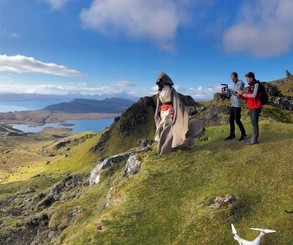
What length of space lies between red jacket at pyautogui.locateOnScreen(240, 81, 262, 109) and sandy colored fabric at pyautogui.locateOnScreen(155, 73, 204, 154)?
167 inches

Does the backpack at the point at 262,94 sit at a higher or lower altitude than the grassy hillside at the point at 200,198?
higher

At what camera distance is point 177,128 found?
2752 cm

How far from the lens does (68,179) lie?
6962 centimetres

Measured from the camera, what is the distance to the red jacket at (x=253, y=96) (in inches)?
987

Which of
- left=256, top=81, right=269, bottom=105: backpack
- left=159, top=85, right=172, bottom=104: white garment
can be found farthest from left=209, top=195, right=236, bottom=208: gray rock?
left=159, top=85, right=172, bottom=104: white garment

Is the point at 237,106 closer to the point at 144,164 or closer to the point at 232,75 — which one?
the point at 232,75

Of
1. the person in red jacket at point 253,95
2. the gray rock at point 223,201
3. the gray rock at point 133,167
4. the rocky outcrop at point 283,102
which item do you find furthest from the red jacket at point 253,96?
the rocky outcrop at point 283,102

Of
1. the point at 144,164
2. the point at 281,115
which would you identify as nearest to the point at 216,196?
the point at 144,164

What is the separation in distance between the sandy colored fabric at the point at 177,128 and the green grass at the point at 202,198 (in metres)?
1.03

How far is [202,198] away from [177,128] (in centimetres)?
801

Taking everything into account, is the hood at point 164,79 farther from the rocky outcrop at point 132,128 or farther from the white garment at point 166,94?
the rocky outcrop at point 132,128

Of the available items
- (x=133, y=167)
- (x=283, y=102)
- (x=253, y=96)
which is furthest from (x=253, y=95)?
(x=283, y=102)

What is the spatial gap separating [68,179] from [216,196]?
2109 inches

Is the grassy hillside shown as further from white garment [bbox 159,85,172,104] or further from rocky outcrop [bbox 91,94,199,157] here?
rocky outcrop [bbox 91,94,199,157]
